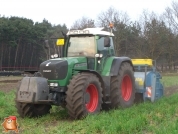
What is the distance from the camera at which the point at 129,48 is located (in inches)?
1702

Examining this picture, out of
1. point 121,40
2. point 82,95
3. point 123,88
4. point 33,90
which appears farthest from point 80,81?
point 121,40

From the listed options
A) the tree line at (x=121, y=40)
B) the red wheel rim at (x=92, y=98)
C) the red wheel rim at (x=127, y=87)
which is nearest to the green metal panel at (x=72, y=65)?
the red wheel rim at (x=92, y=98)

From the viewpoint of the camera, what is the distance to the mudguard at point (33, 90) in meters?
7.16

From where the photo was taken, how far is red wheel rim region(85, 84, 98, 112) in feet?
25.5

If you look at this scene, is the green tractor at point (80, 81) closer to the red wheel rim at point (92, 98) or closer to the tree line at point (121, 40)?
the red wheel rim at point (92, 98)

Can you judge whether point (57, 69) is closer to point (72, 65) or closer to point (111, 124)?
point (72, 65)

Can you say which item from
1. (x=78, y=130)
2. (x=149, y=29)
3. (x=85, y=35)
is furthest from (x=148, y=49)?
(x=78, y=130)

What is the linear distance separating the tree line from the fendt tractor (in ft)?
95.3

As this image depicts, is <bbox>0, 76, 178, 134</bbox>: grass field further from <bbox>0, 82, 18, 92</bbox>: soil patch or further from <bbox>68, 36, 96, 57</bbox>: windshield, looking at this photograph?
<bbox>0, 82, 18, 92</bbox>: soil patch

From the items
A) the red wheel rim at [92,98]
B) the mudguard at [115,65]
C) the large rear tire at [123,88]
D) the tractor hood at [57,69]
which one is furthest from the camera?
the mudguard at [115,65]

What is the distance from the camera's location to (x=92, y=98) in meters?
7.89

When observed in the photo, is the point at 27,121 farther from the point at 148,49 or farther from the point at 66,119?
the point at 148,49

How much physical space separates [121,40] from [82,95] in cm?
3371

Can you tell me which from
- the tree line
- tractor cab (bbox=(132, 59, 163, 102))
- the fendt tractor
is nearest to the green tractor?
the fendt tractor
